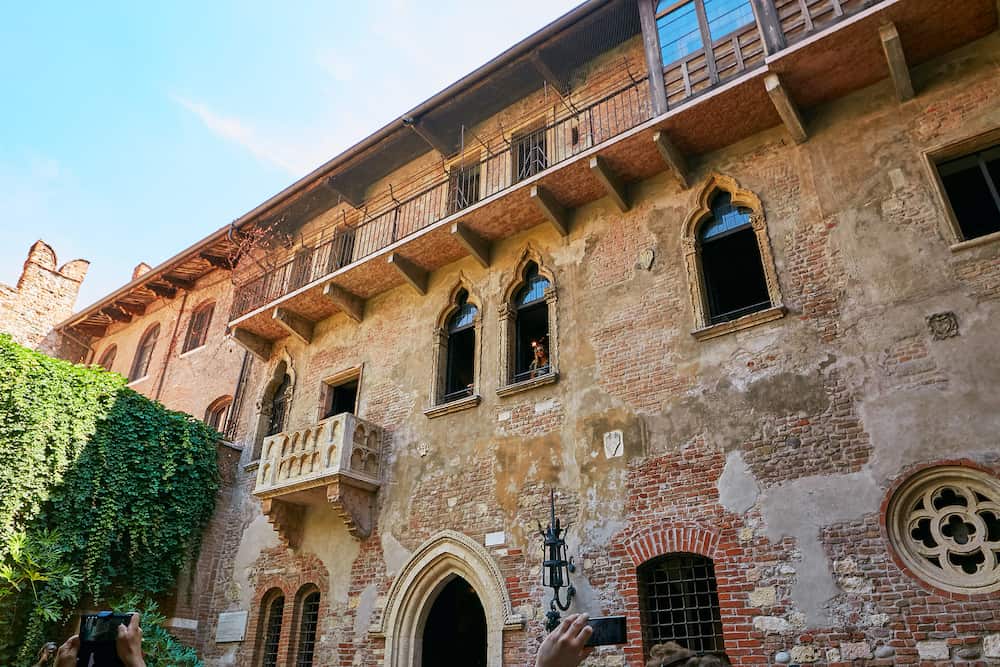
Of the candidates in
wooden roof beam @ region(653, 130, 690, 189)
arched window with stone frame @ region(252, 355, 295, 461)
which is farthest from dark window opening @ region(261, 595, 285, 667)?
wooden roof beam @ region(653, 130, 690, 189)

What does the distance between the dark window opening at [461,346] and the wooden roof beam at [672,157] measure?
3.79 m

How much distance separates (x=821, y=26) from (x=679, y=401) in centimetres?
467

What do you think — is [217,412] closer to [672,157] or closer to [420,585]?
[420,585]

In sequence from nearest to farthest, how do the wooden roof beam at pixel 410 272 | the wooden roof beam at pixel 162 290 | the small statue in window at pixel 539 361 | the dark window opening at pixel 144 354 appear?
the small statue in window at pixel 539 361
the wooden roof beam at pixel 410 272
the wooden roof beam at pixel 162 290
the dark window opening at pixel 144 354

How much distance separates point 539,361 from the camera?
9977mm

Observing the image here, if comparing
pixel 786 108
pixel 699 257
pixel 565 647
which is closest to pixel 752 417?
pixel 699 257

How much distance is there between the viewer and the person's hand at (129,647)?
7.80ft

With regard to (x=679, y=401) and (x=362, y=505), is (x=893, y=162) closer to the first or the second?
(x=679, y=401)

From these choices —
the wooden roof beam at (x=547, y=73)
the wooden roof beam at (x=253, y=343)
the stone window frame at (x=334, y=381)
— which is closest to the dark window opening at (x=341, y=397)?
the stone window frame at (x=334, y=381)

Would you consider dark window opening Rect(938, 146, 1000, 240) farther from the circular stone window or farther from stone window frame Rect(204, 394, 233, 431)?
stone window frame Rect(204, 394, 233, 431)

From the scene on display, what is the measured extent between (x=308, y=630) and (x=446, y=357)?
4.88m

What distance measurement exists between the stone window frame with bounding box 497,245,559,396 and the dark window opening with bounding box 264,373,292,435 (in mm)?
5219

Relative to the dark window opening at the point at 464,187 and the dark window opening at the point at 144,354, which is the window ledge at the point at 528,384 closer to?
the dark window opening at the point at 464,187

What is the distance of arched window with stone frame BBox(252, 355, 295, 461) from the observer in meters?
13.2
